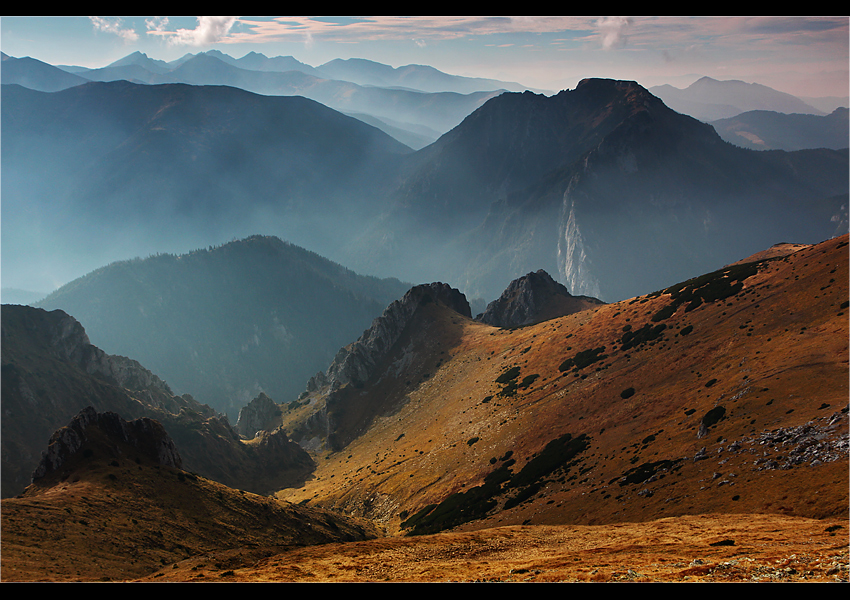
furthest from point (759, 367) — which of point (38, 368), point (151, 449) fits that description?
point (38, 368)

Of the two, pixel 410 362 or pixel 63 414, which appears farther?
pixel 410 362

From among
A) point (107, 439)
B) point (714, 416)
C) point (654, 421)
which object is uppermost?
point (107, 439)

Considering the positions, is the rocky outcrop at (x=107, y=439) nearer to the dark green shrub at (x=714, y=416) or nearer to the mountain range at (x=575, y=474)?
the mountain range at (x=575, y=474)

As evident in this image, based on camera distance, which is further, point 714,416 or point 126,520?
point 714,416

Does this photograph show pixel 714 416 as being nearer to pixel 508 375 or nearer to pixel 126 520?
pixel 508 375

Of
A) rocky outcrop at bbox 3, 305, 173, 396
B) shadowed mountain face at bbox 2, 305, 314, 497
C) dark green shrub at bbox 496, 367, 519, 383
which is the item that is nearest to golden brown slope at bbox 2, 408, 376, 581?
dark green shrub at bbox 496, 367, 519, 383

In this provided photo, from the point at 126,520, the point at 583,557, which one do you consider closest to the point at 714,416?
the point at 583,557

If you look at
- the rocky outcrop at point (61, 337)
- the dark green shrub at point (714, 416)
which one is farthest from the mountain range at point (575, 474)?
the rocky outcrop at point (61, 337)

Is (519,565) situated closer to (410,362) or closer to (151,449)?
(151,449)
